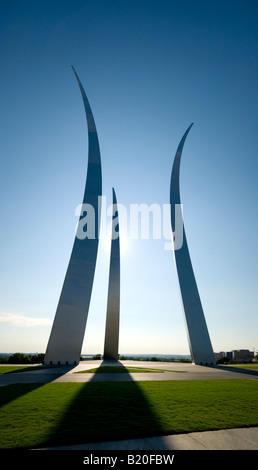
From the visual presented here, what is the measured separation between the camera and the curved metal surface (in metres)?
27.2

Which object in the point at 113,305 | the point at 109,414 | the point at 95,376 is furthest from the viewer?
the point at 113,305

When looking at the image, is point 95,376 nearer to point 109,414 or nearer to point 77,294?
point 109,414

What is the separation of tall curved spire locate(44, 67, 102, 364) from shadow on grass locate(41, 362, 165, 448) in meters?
13.4

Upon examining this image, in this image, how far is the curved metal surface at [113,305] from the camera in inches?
1070

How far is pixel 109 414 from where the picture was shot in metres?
5.32

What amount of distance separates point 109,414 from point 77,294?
16.2 m

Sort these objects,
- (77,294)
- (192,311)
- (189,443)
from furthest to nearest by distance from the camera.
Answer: (192,311), (77,294), (189,443)

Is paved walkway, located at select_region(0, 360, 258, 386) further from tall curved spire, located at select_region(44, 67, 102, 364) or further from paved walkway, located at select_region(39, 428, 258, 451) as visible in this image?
paved walkway, located at select_region(39, 428, 258, 451)

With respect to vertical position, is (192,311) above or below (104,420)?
above

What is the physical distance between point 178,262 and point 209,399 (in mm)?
19524

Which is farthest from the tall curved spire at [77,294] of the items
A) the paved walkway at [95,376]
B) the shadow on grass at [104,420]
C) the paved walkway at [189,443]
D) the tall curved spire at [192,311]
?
the paved walkway at [189,443]

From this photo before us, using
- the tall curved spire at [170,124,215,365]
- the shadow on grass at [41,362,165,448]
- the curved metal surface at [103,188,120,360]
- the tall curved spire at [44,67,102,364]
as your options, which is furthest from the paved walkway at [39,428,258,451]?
the curved metal surface at [103,188,120,360]

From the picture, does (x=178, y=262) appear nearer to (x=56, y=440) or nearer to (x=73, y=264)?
(x=73, y=264)

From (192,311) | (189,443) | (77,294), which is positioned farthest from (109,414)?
(192,311)
